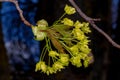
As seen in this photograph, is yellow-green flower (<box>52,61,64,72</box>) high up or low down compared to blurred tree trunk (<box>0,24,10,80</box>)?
up

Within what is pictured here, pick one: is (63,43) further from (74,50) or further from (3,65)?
(3,65)

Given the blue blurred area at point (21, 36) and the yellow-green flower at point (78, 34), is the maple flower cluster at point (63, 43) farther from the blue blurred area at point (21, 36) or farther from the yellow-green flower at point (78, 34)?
the blue blurred area at point (21, 36)

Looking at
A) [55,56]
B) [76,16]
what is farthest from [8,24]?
[55,56]

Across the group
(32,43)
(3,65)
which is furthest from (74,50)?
(32,43)

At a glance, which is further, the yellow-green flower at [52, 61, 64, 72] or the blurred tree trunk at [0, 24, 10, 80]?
the blurred tree trunk at [0, 24, 10, 80]

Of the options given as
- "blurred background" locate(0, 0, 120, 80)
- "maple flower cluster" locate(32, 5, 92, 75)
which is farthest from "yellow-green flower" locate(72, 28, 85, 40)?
"blurred background" locate(0, 0, 120, 80)

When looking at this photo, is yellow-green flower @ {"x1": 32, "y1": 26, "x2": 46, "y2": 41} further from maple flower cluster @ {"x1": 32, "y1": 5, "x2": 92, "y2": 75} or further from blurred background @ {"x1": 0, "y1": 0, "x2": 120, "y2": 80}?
blurred background @ {"x1": 0, "y1": 0, "x2": 120, "y2": 80}

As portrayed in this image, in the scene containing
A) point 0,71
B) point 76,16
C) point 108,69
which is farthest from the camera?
point 108,69

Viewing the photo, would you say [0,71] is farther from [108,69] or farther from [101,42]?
[108,69]
